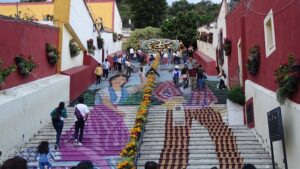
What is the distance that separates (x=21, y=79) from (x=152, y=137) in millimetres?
4924

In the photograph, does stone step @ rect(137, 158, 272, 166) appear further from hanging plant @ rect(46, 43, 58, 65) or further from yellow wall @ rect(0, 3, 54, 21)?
yellow wall @ rect(0, 3, 54, 21)

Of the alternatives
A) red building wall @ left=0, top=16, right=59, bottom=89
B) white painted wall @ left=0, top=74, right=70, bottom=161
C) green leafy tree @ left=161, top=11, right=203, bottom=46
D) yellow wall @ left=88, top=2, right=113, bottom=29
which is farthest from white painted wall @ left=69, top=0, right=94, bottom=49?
green leafy tree @ left=161, top=11, right=203, bottom=46

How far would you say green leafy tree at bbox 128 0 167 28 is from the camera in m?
53.6

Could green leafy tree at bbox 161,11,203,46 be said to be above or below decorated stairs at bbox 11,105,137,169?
above

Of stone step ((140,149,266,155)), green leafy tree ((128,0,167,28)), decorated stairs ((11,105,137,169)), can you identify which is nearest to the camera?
decorated stairs ((11,105,137,169))

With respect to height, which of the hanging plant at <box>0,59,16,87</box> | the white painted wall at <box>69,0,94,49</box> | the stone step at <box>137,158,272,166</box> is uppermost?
the white painted wall at <box>69,0,94,49</box>

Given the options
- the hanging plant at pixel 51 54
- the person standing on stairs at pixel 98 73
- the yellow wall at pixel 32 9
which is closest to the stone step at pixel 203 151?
the hanging plant at pixel 51 54

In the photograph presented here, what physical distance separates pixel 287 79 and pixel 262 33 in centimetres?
375

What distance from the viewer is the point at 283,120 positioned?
10.4 m

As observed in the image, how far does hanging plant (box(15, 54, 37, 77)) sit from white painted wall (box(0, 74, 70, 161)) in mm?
474

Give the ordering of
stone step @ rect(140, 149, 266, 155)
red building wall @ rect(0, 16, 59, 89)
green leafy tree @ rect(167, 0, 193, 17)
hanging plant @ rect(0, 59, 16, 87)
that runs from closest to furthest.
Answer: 1. hanging plant @ rect(0, 59, 16, 87)
2. stone step @ rect(140, 149, 266, 155)
3. red building wall @ rect(0, 16, 59, 89)
4. green leafy tree @ rect(167, 0, 193, 17)

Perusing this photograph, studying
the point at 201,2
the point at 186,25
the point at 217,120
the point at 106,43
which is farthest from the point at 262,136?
the point at 201,2

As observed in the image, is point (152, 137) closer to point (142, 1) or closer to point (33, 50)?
point (33, 50)

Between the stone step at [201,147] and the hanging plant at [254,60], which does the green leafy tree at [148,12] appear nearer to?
the hanging plant at [254,60]
